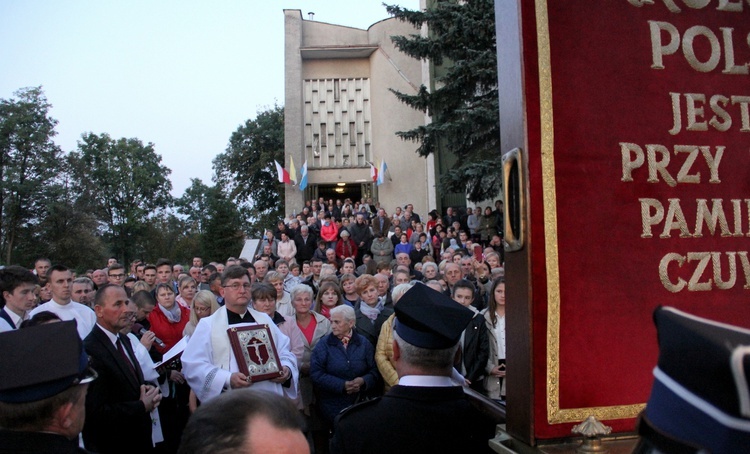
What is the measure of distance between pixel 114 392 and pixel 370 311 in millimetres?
3519

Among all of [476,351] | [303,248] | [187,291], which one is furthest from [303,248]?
[476,351]

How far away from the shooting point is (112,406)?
4.38 metres

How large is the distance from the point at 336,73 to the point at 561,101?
30.6 m

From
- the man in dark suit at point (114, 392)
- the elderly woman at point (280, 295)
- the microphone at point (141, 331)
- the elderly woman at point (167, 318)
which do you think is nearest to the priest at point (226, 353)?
the man in dark suit at point (114, 392)

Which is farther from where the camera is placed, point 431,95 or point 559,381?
point 431,95

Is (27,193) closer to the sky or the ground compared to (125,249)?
closer to the sky

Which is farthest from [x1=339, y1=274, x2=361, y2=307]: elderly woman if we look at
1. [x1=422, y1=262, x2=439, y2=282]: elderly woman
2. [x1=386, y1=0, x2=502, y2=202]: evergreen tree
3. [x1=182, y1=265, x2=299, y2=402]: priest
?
[x1=386, y1=0, x2=502, y2=202]: evergreen tree

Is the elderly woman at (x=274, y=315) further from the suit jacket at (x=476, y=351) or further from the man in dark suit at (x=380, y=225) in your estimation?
the man in dark suit at (x=380, y=225)

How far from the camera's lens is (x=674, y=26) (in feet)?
8.52

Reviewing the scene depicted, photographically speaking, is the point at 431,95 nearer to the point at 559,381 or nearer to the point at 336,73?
the point at 336,73

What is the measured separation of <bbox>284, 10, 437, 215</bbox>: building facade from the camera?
3022 centimetres

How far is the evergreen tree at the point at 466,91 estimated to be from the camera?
18.6 meters

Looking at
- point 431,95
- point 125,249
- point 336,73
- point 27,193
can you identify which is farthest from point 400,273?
point 125,249

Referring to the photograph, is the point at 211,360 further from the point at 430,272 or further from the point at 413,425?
the point at 430,272
